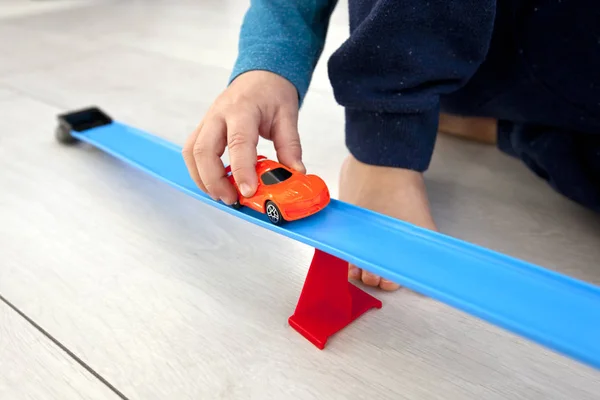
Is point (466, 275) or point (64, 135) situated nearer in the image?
point (466, 275)

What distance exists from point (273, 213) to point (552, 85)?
43cm

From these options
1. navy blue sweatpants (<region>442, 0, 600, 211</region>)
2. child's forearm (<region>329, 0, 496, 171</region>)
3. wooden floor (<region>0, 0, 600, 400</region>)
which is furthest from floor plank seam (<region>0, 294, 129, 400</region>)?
navy blue sweatpants (<region>442, 0, 600, 211</region>)

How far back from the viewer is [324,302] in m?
0.61

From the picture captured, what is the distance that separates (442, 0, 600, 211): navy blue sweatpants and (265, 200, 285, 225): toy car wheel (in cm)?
42

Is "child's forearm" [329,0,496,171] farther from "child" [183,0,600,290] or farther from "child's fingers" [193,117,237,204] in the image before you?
"child's fingers" [193,117,237,204]

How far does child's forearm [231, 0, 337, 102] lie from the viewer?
0.77 meters

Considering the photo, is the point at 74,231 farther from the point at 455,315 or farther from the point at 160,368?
the point at 455,315

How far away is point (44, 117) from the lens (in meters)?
1.17

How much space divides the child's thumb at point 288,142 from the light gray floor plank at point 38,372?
314mm

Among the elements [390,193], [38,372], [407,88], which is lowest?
[38,372]

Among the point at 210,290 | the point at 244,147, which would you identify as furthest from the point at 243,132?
the point at 210,290

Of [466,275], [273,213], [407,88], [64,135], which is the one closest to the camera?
[466,275]

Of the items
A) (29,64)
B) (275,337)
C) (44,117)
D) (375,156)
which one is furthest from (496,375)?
(29,64)

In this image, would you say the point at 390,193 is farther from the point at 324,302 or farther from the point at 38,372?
the point at 38,372
